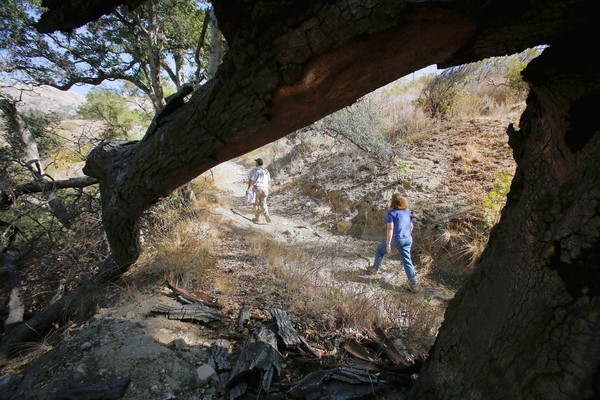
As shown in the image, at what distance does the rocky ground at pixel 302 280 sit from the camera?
2014 mm

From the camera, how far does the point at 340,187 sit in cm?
805

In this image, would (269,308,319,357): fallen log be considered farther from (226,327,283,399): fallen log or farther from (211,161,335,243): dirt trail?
(211,161,335,243): dirt trail

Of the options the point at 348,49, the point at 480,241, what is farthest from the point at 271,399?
the point at 480,241

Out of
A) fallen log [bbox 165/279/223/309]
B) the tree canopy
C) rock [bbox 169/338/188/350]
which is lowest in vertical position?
rock [bbox 169/338/188/350]

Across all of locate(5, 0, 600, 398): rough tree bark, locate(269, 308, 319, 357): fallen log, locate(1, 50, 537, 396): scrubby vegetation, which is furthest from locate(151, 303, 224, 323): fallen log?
locate(5, 0, 600, 398): rough tree bark

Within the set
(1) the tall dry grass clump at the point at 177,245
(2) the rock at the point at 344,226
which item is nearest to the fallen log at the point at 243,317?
(1) the tall dry grass clump at the point at 177,245

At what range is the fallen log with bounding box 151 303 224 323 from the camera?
2.53 metres

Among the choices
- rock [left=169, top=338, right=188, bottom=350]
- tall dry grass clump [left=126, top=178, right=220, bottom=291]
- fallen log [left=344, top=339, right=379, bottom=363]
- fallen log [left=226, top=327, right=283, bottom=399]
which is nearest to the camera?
fallen log [left=226, top=327, right=283, bottom=399]

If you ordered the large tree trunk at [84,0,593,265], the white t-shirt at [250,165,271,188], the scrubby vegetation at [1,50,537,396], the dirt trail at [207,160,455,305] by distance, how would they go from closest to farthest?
the large tree trunk at [84,0,593,265] < the scrubby vegetation at [1,50,537,396] < the dirt trail at [207,160,455,305] < the white t-shirt at [250,165,271,188]

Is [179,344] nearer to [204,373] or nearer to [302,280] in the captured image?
[204,373]

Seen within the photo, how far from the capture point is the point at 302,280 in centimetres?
333

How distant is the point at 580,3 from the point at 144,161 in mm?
1922

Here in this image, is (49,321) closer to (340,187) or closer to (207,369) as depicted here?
(207,369)

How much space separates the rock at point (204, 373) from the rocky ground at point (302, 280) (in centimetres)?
2
